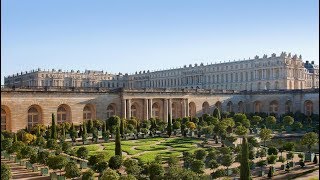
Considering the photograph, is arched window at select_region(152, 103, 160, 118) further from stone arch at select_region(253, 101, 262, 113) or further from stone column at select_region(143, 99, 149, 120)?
stone arch at select_region(253, 101, 262, 113)

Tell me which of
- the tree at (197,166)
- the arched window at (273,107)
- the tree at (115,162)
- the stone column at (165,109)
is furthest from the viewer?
the arched window at (273,107)

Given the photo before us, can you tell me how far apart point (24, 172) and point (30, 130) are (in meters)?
17.4

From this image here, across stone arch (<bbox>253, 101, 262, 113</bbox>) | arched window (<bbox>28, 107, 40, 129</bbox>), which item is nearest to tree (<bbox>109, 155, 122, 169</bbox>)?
arched window (<bbox>28, 107, 40, 129</bbox>)

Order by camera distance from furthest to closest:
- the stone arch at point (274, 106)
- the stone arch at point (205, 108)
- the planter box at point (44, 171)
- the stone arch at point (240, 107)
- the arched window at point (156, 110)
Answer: the stone arch at point (240, 107) < the stone arch at point (274, 106) < the stone arch at point (205, 108) < the arched window at point (156, 110) < the planter box at point (44, 171)

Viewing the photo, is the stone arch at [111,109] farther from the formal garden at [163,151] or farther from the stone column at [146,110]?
the formal garden at [163,151]

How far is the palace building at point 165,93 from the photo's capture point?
4450 centimetres

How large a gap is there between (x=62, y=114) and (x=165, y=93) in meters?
16.7

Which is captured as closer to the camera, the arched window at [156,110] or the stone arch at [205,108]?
the arched window at [156,110]

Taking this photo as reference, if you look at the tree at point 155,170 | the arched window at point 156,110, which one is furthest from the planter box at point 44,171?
the arched window at point 156,110

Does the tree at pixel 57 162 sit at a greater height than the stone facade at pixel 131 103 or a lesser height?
lesser

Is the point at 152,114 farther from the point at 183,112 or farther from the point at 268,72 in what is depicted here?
the point at 268,72

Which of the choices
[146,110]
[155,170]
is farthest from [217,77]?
[155,170]

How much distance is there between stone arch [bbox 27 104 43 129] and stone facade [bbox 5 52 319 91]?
32.0m

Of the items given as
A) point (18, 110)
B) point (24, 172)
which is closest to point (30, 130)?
point (18, 110)
